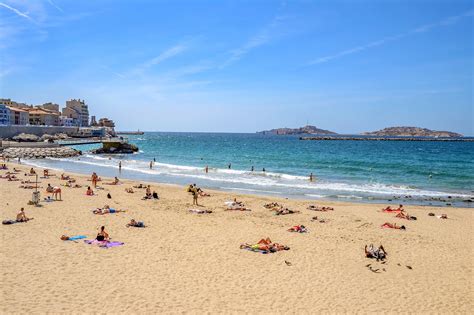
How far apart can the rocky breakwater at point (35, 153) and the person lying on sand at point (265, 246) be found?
46908 millimetres

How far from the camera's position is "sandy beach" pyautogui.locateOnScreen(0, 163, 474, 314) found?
855 cm

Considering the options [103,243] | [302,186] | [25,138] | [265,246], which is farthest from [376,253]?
Result: [25,138]

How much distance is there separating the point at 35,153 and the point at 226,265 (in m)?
52.4

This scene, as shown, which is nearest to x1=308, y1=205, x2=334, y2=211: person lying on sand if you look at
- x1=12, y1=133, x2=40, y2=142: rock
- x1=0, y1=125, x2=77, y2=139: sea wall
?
x1=12, y1=133, x2=40, y2=142: rock

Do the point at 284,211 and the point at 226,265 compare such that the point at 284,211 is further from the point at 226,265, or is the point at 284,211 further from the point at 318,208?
the point at 226,265

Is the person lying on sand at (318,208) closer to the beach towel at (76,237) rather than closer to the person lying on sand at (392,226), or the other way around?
the person lying on sand at (392,226)

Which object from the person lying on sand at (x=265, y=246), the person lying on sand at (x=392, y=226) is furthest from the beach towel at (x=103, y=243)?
the person lying on sand at (x=392, y=226)

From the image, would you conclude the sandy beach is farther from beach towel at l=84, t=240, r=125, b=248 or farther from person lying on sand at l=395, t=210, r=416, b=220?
person lying on sand at l=395, t=210, r=416, b=220

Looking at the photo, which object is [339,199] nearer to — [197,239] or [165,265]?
[197,239]

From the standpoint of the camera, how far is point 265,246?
12586 mm

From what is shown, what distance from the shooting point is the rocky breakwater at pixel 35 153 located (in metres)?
51.9

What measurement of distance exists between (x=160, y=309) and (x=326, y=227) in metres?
9.89

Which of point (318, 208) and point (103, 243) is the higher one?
point (318, 208)

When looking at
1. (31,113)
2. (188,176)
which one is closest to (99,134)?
(31,113)
